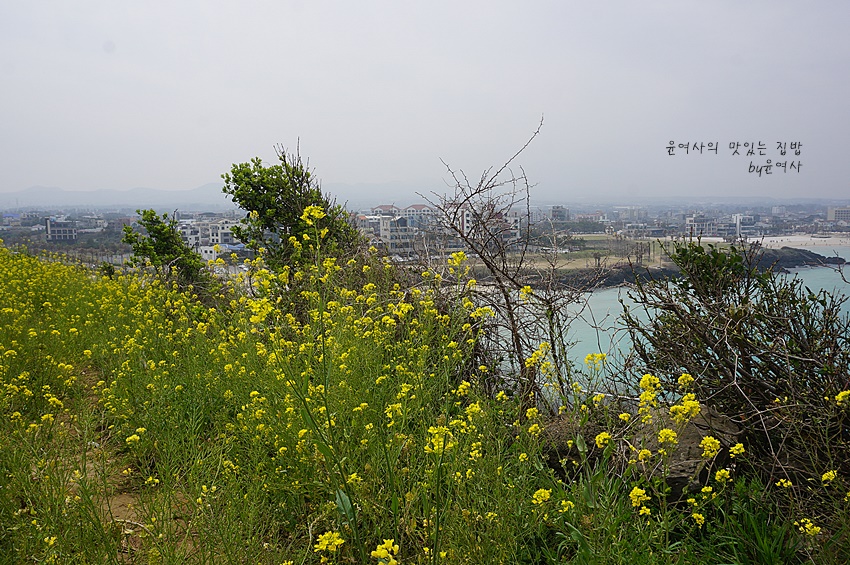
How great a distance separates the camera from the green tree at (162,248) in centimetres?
799

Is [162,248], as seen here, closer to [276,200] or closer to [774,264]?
[276,200]

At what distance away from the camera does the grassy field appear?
6.64 ft

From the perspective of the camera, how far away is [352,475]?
2.18 metres

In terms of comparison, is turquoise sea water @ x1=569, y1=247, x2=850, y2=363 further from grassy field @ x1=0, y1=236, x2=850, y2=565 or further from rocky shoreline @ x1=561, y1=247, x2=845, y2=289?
grassy field @ x1=0, y1=236, x2=850, y2=565

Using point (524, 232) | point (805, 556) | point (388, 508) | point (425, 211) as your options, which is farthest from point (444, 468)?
point (425, 211)

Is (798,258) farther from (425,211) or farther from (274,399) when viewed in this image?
(274,399)

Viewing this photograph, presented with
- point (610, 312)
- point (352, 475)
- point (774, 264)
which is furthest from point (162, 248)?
point (774, 264)

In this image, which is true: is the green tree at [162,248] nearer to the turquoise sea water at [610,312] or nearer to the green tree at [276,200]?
the green tree at [276,200]

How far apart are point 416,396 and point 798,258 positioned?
8.53 ft

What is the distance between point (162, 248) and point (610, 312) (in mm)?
6567

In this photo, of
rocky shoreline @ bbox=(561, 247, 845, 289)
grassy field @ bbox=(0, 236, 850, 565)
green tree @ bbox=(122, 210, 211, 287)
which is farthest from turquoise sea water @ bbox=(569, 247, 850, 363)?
green tree @ bbox=(122, 210, 211, 287)

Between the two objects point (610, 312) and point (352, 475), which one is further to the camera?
point (610, 312)

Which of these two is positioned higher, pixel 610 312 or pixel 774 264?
pixel 774 264

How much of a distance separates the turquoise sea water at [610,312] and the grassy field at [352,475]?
481 mm
